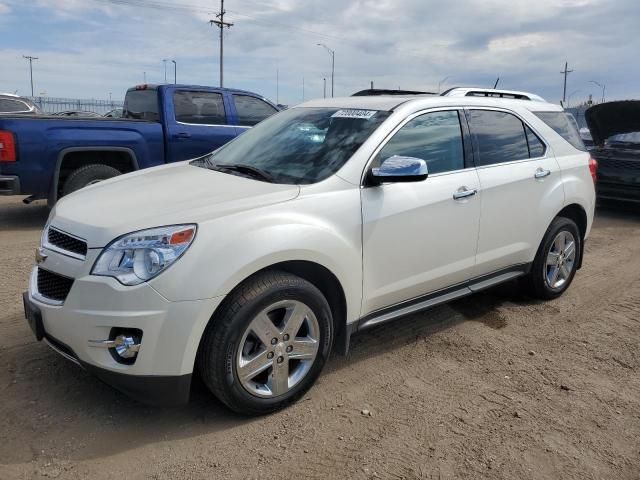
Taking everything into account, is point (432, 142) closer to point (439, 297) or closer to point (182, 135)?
point (439, 297)

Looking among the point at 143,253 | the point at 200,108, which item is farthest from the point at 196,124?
the point at 143,253

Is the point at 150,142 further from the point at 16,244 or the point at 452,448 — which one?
the point at 452,448

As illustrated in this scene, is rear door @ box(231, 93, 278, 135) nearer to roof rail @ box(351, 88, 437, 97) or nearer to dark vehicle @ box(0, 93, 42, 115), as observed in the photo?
roof rail @ box(351, 88, 437, 97)

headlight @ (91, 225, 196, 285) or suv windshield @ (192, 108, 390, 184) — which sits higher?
suv windshield @ (192, 108, 390, 184)

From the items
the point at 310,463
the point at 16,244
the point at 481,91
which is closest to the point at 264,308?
the point at 310,463

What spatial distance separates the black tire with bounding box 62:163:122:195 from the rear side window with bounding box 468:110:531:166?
4907 millimetres

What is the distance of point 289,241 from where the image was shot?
292 centimetres

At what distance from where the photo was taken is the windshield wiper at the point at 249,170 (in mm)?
3400

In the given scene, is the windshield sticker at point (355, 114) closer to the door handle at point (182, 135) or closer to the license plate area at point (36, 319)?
the license plate area at point (36, 319)

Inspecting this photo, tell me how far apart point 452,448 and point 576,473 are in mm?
579

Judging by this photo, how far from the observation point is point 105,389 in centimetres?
330

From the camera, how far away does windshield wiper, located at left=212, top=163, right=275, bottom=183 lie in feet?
11.2

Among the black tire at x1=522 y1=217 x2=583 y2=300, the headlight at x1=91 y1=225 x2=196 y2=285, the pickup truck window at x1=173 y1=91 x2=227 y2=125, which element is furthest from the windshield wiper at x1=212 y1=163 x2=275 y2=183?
the pickup truck window at x1=173 y1=91 x2=227 y2=125

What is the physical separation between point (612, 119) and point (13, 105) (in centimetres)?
1234
